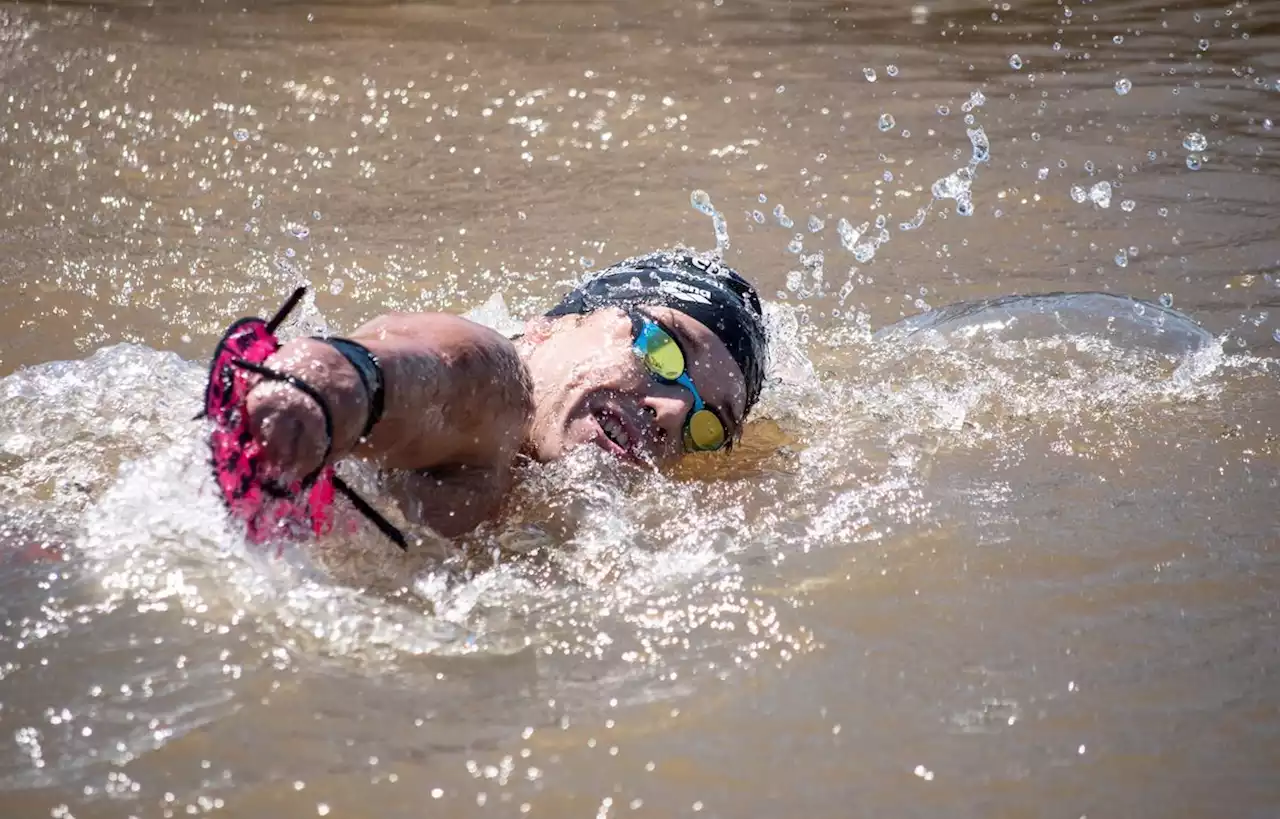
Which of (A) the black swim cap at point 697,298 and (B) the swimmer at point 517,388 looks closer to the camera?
(B) the swimmer at point 517,388

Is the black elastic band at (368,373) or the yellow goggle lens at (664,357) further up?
the black elastic band at (368,373)

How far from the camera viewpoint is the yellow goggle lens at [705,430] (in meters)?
3.53

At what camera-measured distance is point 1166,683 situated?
2.45m

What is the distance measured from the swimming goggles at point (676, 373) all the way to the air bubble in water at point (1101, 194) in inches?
115

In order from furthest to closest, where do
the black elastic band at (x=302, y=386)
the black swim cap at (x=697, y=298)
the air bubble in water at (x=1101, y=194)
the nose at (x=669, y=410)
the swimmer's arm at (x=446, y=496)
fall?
the air bubble in water at (x=1101, y=194) < the black swim cap at (x=697, y=298) < the nose at (x=669, y=410) < the swimmer's arm at (x=446, y=496) < the black elastic band at (x=302, y=386)

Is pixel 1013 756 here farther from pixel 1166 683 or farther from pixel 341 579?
pixel 341 579

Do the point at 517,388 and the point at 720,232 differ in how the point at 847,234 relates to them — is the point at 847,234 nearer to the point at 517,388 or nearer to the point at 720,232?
the point at 720,232

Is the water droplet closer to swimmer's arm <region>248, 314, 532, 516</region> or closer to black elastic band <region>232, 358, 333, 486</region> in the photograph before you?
swimmer's arm <region>248, 314, 532, 516</region>

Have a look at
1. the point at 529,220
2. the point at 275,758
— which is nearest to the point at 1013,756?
the point at 275,758

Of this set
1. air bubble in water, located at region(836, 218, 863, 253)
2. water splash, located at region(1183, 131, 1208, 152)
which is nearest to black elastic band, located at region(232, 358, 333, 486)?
air bubble in water, located at region(836, 218, 863, 253)

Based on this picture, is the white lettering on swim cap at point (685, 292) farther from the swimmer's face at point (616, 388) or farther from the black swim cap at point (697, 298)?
the swimmer's face at point (616, 388)

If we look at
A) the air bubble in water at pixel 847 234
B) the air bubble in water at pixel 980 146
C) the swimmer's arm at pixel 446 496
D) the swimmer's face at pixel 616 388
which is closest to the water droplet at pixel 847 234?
the air bubble in water at pixel 847 234

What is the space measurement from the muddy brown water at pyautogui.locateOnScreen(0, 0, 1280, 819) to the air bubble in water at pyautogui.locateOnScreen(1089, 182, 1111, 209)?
0.02 m

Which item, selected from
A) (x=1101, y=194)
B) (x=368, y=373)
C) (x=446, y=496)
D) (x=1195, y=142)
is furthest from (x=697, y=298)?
(x=1195, y=142)
